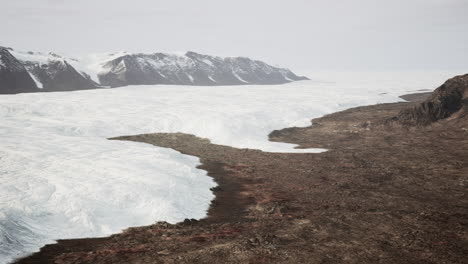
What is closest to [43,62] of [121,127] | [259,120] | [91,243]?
[121,127]

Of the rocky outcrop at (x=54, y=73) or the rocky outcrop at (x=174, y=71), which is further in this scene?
the rocky outcrop at (x=174, y=71)

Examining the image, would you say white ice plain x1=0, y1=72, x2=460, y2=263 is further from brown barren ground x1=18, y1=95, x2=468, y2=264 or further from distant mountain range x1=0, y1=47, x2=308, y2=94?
distant mountain range x1=0, y1=47, x2=308, y2=94

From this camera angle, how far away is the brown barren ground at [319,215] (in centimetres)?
1306

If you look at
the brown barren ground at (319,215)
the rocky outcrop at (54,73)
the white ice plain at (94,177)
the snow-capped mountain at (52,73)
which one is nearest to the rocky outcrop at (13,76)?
the snow-capped mountain at (52,73)

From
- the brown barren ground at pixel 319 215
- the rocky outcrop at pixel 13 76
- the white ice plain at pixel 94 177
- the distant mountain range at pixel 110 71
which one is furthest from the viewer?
the distant mountain range at pixel 110 71

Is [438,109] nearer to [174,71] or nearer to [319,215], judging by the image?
[319,215]

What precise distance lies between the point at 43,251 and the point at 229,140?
31437 mm

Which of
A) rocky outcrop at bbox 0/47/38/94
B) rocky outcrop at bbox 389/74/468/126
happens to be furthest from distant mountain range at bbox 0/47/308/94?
rocky outcrop at bbox 389/74/468/126

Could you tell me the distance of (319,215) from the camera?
17.9 m

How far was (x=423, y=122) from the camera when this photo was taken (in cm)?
4753

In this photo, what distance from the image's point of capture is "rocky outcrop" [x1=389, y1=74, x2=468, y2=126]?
158 ft

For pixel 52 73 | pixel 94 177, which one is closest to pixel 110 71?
pixel 52 73

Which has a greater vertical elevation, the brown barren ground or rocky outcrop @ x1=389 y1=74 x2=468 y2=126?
rocky outcrop @ x1=389 y1=74 x2=468 y2=126

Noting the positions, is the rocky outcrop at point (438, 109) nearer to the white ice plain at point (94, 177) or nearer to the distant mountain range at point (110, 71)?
the white ice plain at point (94, 177)
